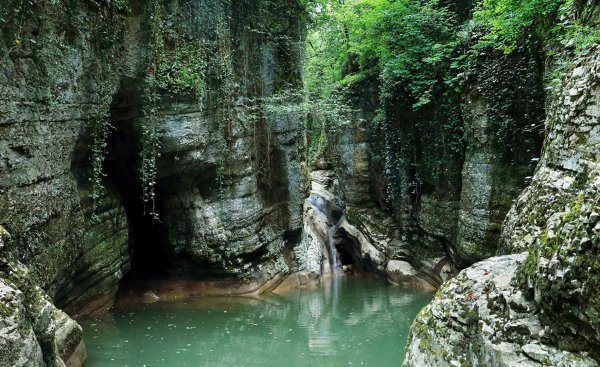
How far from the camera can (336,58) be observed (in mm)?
18922

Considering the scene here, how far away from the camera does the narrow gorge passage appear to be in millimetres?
4301

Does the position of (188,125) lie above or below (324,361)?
above

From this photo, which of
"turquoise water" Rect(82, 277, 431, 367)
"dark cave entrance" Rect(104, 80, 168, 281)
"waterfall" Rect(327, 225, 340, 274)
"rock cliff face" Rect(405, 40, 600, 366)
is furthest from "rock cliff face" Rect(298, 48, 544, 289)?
"dark cave entrance" Rect(104, 80, 168, 281)

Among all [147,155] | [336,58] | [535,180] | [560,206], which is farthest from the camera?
[336,58]

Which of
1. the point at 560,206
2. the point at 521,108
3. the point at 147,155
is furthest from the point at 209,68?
the point at 560,206

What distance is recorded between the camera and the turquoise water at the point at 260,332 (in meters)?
8.18

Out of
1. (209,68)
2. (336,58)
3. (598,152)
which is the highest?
(336,58)

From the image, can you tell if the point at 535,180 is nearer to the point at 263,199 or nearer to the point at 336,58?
the point at 263,199

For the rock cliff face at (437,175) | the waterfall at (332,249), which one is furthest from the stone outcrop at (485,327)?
the waterfall at (332,249)

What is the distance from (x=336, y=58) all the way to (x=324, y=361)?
13649 millimetres

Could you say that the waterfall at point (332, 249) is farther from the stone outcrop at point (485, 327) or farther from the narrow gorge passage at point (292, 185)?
the stone outcrop at point (485, 327)

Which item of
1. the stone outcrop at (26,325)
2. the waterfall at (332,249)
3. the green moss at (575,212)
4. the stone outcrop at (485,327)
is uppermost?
the green moss at (575,212)

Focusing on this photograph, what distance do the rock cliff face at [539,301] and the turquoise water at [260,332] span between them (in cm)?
421

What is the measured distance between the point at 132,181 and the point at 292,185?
486cm
